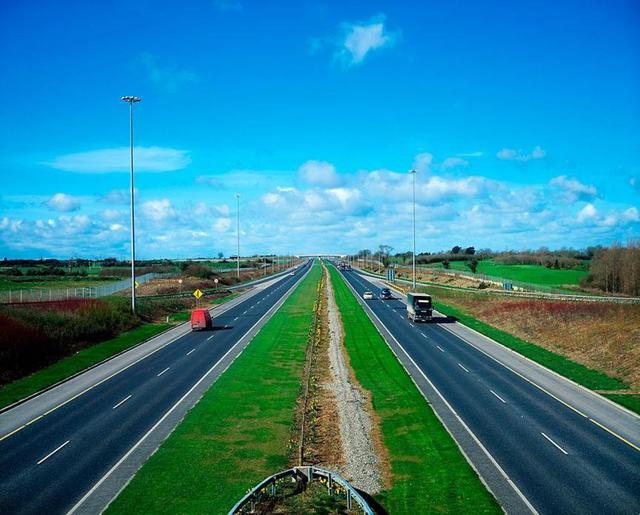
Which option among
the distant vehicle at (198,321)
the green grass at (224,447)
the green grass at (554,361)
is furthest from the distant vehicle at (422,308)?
the green grass at (224,447)

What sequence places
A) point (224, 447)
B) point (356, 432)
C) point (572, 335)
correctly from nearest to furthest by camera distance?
point (224, 447), point (356, 432), point (572, 335)

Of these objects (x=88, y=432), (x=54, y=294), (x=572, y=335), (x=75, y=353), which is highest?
(x=54, y=294)

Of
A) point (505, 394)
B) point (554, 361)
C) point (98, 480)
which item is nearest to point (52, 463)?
point (98, 480)

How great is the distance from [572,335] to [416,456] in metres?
32.3

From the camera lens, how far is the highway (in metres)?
20.3

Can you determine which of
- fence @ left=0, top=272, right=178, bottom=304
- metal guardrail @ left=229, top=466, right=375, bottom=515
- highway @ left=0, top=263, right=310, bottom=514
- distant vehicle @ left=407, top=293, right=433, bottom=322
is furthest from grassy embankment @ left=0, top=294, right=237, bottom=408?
distant vehicle @ left=407, top=293, right=433, bottom=322

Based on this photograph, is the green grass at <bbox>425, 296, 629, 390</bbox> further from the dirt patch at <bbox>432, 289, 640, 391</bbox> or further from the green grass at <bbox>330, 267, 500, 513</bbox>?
the green grass at <bbox>330, 267, 500, 513</bbox>

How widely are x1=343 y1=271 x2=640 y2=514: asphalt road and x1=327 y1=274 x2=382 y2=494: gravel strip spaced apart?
4.87 metres

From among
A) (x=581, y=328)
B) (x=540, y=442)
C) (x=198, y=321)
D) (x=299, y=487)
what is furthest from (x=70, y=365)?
(x=581, y=328)

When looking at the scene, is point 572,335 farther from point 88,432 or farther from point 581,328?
point 88,432

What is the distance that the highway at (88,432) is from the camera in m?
20.3

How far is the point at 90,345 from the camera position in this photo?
168 feet

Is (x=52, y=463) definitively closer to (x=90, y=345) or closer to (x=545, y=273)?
(x=90, y=345)

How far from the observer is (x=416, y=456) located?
76.7 feet
